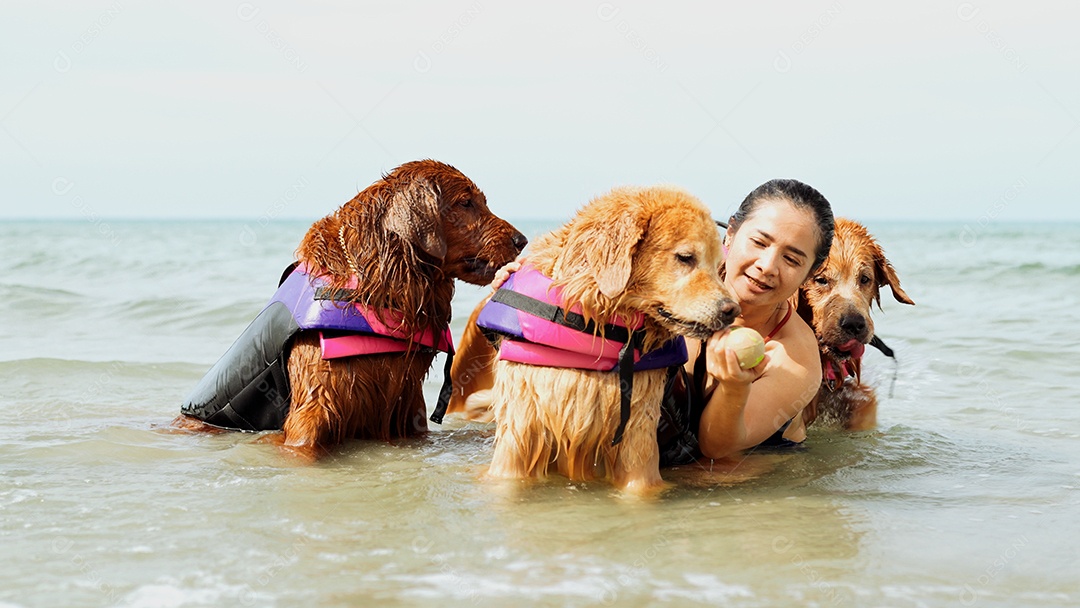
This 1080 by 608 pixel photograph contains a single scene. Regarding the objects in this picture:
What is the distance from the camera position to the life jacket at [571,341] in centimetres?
436

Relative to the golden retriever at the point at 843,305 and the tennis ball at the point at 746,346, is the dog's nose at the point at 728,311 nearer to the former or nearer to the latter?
the tennis ball at the point at 746,346

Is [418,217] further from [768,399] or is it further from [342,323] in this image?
[768,399]

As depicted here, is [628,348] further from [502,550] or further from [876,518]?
[876,518]

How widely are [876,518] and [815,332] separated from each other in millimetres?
1748

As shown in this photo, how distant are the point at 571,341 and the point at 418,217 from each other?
1374 mm

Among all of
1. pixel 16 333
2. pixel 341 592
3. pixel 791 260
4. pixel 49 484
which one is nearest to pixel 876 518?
pixel 791 260

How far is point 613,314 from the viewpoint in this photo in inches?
172

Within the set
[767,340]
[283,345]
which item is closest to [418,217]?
[283,345]

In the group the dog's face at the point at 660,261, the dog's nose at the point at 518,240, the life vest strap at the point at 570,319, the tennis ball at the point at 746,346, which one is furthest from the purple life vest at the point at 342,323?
the tennis ball at the point at 746,346

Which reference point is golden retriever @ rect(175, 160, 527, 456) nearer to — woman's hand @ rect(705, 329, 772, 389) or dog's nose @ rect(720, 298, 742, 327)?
woman's hand @ rect(705, 329, 772, 389)

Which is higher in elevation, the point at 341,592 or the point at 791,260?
the point at 791,260

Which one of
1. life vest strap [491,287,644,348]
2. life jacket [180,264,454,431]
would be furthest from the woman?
life jacket [180,264,454,431]

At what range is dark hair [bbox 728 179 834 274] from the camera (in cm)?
496

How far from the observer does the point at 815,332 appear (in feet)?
19.5
